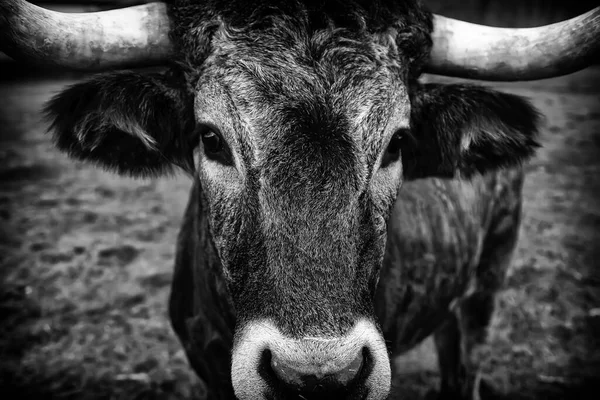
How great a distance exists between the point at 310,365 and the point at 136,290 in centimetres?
394

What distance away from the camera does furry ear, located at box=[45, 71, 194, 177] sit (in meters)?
2.22

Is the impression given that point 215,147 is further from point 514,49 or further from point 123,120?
point 514,49

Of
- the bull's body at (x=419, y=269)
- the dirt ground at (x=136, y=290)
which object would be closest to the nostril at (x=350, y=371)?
the bull's body at (x=419, y=269)

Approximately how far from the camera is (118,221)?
6520mm

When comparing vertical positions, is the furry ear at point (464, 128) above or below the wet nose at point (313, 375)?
above

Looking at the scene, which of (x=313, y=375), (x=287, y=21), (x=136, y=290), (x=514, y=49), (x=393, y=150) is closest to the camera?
(x=313, y=375)

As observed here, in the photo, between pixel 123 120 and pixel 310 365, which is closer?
pixel 310 365

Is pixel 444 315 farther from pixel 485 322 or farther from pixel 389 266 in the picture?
pixel 389 266

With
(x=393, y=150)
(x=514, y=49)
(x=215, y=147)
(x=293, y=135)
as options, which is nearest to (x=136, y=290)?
(x=215, y=147)

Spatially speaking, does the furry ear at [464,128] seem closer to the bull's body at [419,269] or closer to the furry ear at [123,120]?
the bull's body at [419,269]

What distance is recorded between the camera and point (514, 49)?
2299 mm

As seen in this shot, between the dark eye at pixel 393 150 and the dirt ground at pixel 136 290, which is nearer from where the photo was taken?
the dark eye at pixel 393 150

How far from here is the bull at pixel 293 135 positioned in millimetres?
1736

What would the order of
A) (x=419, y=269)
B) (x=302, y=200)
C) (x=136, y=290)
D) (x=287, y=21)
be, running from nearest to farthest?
(x=302, y=200)
(x=287, y=21)
(x=419, y=269)
(x=136, y=290)
